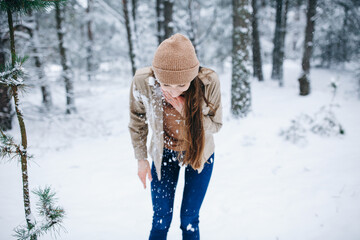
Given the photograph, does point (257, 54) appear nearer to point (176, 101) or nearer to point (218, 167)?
point (218, 167)

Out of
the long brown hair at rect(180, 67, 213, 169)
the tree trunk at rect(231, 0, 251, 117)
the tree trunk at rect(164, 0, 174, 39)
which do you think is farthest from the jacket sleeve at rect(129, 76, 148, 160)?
the tree trunk at rect(164, 0, 174, 39)

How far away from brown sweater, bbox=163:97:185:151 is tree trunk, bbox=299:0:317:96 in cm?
714

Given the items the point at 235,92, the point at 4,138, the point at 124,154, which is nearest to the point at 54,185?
the point at 124,154

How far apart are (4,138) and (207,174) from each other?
1566 millimetres

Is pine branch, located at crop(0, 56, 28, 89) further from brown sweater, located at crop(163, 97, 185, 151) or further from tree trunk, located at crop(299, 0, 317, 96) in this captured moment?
tree trunk, located at crop(299, 0, 317, 96)

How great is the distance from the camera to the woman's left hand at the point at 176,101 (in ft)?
5.01

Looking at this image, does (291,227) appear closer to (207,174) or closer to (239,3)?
(207,174)

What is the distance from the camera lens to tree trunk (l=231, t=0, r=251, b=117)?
17.0 ft

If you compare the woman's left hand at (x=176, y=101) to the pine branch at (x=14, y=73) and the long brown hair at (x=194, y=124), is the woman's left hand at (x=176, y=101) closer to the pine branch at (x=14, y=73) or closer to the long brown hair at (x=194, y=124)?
the long brown hair at (x=194, y=124)

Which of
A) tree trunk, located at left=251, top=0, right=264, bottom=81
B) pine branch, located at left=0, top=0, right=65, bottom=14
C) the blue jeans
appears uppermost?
tree trunk, located at left=251, top=0, right=264, bottom=81

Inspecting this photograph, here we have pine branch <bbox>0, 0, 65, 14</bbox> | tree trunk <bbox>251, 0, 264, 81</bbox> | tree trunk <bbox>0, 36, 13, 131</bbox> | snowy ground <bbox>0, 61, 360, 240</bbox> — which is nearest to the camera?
pine branch <bbox>0, 0, 65, 14</bbox>

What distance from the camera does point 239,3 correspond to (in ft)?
17.0

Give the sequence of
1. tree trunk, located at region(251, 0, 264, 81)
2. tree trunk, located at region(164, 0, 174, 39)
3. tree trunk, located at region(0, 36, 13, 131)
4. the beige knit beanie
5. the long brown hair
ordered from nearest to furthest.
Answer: the beige knit beanie < the long brown hair < tree trunk, located at region(0, 36, 13, 131) < tree trunk, located at region(164, 0, 174, 39) < tree trunk, located at region(251, 0, 264, 81)

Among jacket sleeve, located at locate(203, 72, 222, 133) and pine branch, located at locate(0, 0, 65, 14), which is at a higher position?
pine branch, located at locate(0, 0, 65, 14)
